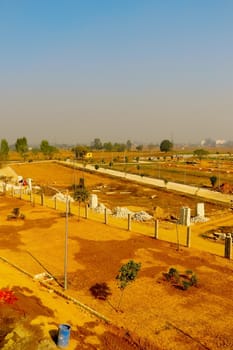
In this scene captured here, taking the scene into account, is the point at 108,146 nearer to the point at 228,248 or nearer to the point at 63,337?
the point at 228,248

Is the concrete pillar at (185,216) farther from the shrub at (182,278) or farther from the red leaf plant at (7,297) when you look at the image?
the red leaf plant at (7,297)

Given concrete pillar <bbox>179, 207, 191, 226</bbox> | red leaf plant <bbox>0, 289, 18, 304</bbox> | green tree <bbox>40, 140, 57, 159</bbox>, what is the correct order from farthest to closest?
green tree <bbox>40, 140, 57, 159</bbox>, concrete pillar <bbox>179, 207, 191, 226</bbox>, red leaf plant <bbox>0, 289, 18, 304</bbox>

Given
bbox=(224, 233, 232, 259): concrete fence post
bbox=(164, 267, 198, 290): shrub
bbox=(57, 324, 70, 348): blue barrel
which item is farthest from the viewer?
bbox=(224, 233, 232, 259): concrete fence post

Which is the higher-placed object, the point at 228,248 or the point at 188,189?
the point at 228,248

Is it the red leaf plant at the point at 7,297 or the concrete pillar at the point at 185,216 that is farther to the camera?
the concrete pillar at the point at 185,216

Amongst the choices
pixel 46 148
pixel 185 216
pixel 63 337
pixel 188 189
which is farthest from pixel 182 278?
pixel 46 148

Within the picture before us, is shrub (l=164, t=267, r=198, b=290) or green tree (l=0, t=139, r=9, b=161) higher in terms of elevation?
green tree (l=0, t=139, r=9, b=161)

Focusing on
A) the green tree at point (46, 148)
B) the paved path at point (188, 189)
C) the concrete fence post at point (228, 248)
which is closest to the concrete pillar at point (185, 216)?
the concrete fence post at point (228, 248)

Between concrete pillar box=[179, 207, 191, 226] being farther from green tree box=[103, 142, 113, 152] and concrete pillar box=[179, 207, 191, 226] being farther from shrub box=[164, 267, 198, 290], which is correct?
green tree box=[103, 142, 113, 152]

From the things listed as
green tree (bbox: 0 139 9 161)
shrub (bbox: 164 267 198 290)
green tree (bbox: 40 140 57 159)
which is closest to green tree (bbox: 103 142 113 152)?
green tree (bbox: 40 140 57 159)

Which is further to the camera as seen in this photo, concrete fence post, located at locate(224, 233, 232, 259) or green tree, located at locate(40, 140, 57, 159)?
green tree, located at locate(40, 140, 57, 159)

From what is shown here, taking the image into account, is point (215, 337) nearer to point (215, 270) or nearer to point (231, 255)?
point (215, 270)

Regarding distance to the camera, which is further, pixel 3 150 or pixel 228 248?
pixel 3 150

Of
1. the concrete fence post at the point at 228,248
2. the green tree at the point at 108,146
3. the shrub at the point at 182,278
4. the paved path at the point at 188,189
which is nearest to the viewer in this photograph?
the shrub at the point at 182,278
